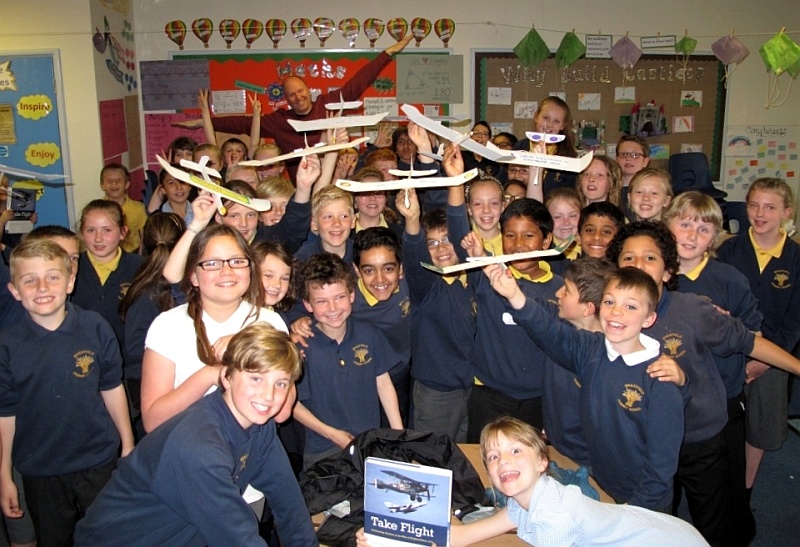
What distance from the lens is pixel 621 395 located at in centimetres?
210

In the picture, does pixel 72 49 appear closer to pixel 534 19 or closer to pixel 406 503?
pixel 534 19

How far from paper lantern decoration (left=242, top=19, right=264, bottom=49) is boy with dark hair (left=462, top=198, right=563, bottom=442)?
14.4 feet

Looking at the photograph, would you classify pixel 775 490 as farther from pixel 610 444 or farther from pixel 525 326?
pixel 525 326

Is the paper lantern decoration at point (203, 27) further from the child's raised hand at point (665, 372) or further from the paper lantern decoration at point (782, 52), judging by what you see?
the child's raised hand at point (665, 372)

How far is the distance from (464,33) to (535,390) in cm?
458

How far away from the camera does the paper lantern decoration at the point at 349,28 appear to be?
6.27m

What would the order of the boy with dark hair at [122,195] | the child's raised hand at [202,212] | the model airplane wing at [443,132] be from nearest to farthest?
the child's raised hand at [202,212]
the model airplane wing at [443,132]
the boy with dark hair at [122,195]

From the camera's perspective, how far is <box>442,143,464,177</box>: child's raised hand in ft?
8.00

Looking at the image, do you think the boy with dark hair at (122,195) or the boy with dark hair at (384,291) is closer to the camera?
the boy with dark hair at (384,291)

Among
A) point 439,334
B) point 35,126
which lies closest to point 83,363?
point 439,334

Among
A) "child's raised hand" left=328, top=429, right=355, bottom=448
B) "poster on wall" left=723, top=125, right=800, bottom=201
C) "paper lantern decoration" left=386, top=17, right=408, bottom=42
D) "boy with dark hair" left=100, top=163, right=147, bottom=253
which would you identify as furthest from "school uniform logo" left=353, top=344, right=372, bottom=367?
"poster on wall" left=723, top=125, right=800, bottom=201

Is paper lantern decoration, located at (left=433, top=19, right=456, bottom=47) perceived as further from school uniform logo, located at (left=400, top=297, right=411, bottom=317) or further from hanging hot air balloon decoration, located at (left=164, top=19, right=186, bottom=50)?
school uniform logo, located at (left=400, top=297, right=411, bottom=317)

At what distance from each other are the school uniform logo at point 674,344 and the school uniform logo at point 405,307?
1059mm

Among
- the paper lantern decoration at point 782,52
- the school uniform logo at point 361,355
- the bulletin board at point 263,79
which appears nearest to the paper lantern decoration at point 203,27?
the bulletin board at point 263,79
